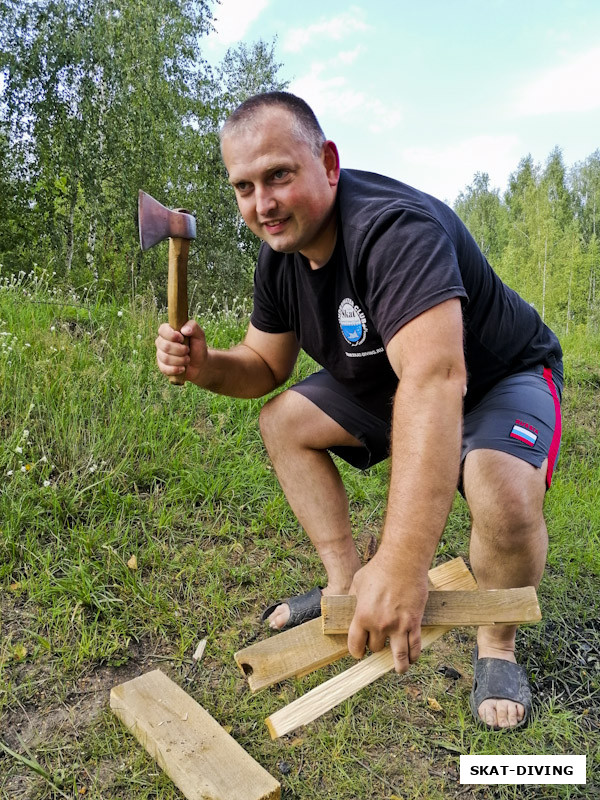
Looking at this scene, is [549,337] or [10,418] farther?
[10,418]

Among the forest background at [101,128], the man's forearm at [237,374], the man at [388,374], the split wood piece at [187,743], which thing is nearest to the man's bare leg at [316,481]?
the man at [388,374]

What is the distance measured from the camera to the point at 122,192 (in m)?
15.8

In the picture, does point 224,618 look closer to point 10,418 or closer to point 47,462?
point 47,462

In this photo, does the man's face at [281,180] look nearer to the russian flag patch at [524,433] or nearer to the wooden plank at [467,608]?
the russian flag patch at [524,433]

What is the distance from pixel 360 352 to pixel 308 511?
0.72 metres

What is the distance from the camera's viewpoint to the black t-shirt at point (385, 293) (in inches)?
64.6

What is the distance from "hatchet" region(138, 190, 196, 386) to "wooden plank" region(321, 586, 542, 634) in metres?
1.02

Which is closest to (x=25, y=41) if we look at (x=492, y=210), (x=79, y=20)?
(x=79, y=20)

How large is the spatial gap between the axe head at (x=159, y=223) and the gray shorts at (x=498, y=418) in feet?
2.75

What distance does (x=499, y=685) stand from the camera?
2.09 meters

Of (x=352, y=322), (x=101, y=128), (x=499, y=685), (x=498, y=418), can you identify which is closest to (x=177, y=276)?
(x=352, y=322)

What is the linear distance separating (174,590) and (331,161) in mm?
1801

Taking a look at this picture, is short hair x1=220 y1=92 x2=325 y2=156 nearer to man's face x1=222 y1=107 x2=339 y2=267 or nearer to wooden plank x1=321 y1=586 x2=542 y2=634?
man's face x1=222 y1=107 x2=339 y2=267

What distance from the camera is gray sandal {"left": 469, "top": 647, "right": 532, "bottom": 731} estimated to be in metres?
2.07
